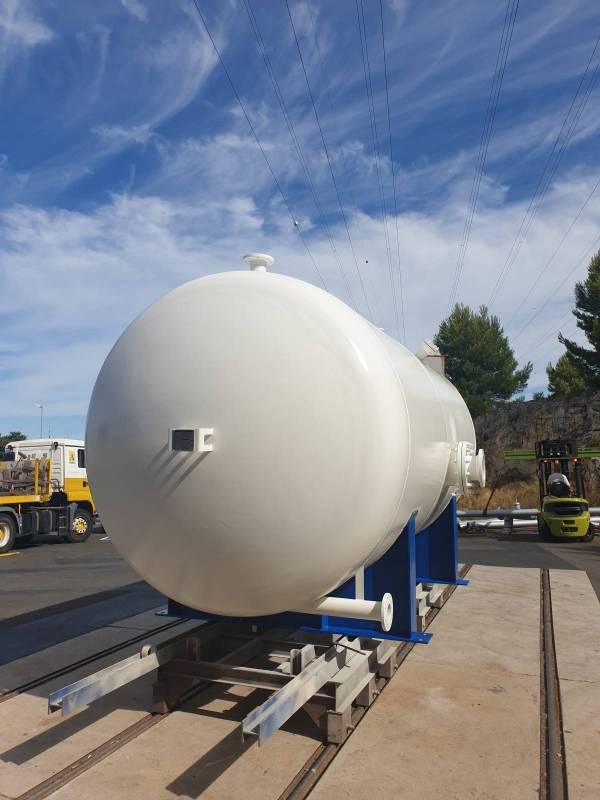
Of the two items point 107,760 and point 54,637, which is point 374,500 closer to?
point 107,760

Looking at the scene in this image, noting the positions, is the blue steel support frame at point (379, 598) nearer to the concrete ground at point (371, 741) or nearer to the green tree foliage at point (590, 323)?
the concrete ground at point (371, 741)

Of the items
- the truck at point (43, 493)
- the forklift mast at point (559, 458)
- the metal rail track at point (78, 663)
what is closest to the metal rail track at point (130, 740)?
the metal rail track at point (78, 663)

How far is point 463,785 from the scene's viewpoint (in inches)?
138

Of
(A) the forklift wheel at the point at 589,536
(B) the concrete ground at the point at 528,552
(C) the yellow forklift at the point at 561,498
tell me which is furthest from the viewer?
(A) the forklift wheel at the point at 589,536

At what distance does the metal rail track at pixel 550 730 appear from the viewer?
11.6ft

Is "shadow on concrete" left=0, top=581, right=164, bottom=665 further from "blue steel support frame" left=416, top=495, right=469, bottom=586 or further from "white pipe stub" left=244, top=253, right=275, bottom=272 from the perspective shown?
"white pipe stub" left=244, top=253, right=275, bottom=272

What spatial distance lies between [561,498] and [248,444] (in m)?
13.2

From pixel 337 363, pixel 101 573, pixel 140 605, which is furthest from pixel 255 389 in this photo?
pixel 101 573

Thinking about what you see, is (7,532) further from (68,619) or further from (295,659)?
(295,659)

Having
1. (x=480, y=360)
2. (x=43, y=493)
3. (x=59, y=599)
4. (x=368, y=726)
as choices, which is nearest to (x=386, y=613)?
(x=368, y=726)

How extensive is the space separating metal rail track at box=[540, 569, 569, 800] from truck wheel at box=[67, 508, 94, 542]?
Result: 12702 mm

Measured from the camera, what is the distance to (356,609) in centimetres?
368

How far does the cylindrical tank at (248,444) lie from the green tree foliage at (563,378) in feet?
120

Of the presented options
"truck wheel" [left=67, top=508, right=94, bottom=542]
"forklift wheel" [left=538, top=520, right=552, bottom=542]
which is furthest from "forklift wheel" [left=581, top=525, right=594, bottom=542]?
"truck wheel" [left=67, top=508, right=94, bottom=542]
